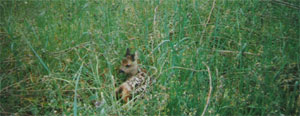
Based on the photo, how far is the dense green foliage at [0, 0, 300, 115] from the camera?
4.45 ft

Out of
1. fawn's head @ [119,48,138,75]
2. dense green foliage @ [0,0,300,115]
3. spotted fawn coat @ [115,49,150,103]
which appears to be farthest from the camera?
fawn's head @ [119,48,138,75]

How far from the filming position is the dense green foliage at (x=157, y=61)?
4.45ft

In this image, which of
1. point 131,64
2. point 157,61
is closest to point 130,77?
point 131,64

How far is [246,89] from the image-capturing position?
149cm

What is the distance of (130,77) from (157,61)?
197mm

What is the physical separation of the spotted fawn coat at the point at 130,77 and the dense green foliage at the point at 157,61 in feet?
0.22

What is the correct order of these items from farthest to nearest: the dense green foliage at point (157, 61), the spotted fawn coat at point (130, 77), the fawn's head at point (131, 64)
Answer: the fawn's head at point (131, 64), the spotted fawn coat at point (130, 77), the dense green foliage at point (157, 61)

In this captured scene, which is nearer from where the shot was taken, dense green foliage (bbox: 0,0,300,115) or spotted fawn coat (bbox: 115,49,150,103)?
dense green foliage (bbox: 0,0,300,115)

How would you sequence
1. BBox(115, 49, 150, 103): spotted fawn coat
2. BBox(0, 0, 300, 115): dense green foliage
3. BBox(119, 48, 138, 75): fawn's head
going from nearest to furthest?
BBox(0, 0, 300, 115): dense green foliage, BBox(115, 49, 150, 103): spotted fawn coat, BBox(119, 48, 138, 75): fawn's head

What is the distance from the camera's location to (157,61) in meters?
1.67

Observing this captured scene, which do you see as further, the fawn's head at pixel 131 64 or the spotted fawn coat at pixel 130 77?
the fawn's head at pixel 131 64

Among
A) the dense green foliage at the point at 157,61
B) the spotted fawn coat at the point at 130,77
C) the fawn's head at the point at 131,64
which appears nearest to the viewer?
the dense green foliage at the point at 157,61

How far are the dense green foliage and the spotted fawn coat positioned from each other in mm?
67

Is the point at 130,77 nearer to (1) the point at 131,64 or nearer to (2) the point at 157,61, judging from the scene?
(1) the point at 131,64
